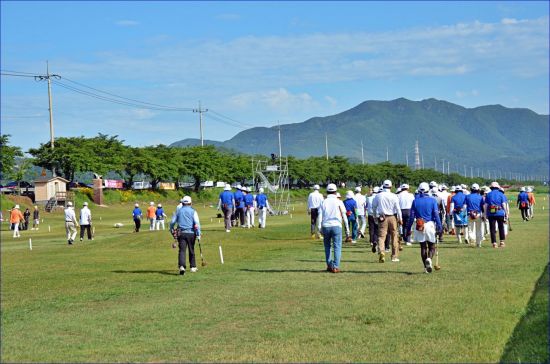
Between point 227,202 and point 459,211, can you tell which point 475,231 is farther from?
point 227,202

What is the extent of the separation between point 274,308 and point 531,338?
15.8ft

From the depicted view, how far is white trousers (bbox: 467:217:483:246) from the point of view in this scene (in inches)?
1022

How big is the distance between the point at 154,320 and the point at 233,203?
23.3 metres

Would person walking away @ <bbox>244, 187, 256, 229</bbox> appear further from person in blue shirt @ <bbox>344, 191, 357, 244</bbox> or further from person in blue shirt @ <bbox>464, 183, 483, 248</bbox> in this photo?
person in blue shirt @ <bbox>464, 183, 483, 248</bbox>

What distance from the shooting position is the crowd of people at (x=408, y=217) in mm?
18828

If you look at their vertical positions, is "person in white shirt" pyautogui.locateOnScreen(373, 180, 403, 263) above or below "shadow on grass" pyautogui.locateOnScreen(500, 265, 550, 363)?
above

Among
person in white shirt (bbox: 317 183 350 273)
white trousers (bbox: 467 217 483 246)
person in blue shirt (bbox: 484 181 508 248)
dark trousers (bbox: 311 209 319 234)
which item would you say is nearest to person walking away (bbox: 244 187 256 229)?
dark trousers (bbox: 311 209 319 234)

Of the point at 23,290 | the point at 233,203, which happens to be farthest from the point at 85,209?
the point at 23,290

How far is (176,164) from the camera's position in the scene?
108 meters

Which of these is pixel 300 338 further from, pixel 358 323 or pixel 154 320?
pixel 154 320

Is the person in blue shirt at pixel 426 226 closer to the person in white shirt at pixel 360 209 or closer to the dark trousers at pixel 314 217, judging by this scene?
the person in white shirt at pixel 360 209

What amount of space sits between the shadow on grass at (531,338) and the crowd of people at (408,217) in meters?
5.24

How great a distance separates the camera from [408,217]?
2664cm

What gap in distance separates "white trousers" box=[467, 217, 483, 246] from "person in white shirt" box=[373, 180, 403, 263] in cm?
562
